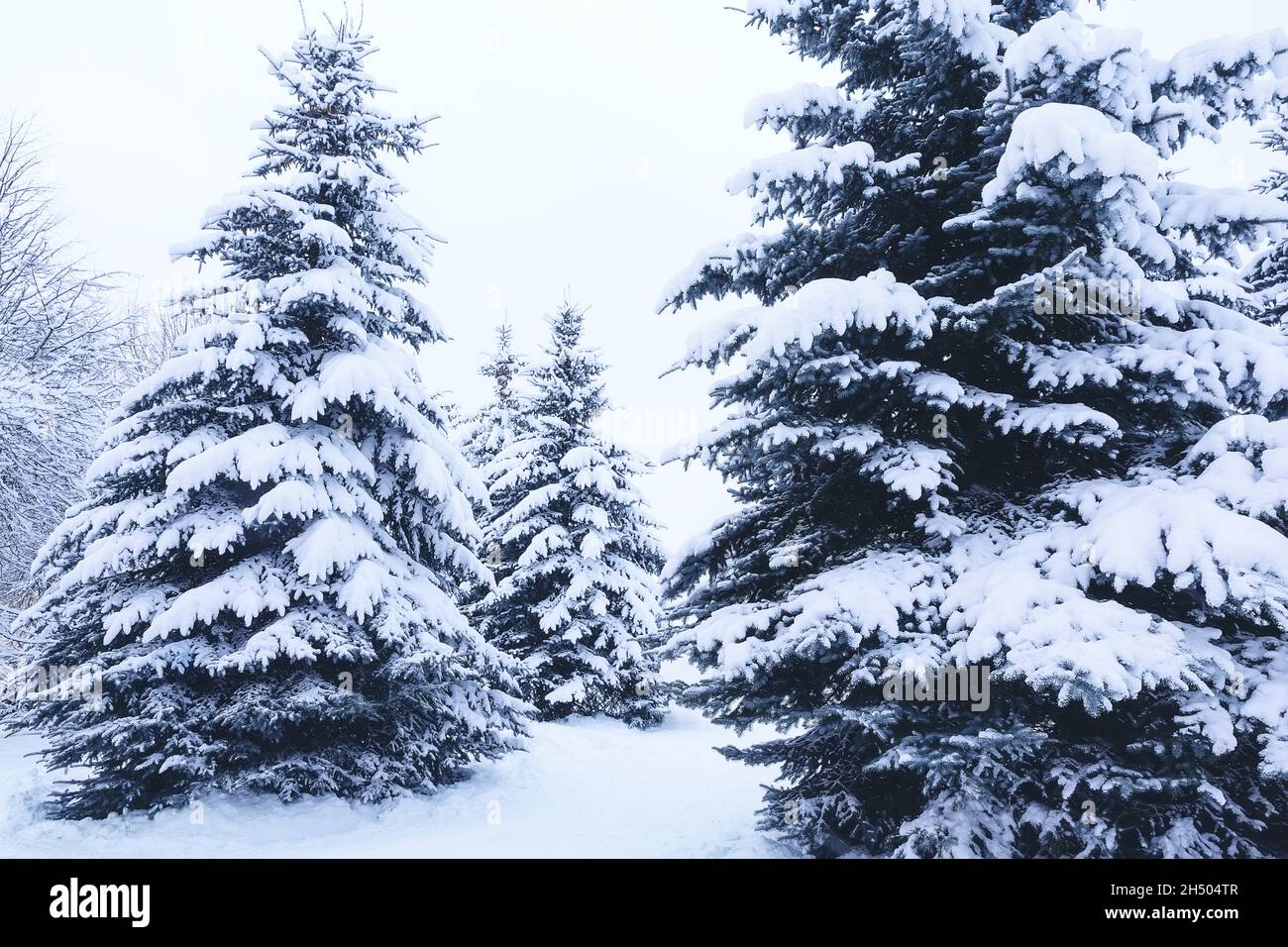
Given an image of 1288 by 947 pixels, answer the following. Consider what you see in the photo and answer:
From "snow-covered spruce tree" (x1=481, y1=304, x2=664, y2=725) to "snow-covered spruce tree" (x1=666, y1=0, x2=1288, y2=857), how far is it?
30.6 feet

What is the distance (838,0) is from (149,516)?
31.2 ft

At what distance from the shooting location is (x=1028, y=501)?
6055mm

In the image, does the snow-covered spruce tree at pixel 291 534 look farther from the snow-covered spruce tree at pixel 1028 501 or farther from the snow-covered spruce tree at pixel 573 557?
the snow-covered spruce tree at pixel 573 557

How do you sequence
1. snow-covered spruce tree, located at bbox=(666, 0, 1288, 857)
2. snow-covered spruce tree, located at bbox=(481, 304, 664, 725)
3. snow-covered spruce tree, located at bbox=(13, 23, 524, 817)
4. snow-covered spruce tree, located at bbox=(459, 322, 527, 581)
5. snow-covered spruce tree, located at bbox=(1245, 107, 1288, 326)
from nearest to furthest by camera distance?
snow-covered spruce tree, located at bbox=(666, 0, 1288, 857)
snow-covered spruce tree, located at bbox=(13, 23, 524, 817)
snow-covered spruce tree, located at bbox=(1245, 107, 1288, 326)
snow-covered spruce tree, located at bbox=(481, 304, 664, 725)
snow-covered spruce tree, located at bbox=(459, 322, 527, 581)

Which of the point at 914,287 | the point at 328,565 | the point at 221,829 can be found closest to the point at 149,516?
the point at 328,565

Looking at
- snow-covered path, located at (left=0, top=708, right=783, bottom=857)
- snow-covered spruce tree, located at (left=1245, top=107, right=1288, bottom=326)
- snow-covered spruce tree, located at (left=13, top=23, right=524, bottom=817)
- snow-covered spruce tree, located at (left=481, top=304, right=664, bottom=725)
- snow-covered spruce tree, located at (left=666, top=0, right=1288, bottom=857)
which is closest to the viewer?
snow-covered spruce tree, located at (left=666, top=0, right=1288, bottom=857)

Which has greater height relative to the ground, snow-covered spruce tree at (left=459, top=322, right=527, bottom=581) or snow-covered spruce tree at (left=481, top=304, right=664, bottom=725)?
snow-covered spruce tree at (left=459, top=322, right=527, bottom=581)

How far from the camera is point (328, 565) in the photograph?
8.27 metres

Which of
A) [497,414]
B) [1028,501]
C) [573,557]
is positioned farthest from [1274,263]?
[497,414]

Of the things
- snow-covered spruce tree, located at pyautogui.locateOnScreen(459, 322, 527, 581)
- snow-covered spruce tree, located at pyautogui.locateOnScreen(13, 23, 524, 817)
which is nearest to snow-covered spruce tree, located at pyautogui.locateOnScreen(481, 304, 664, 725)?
snow-covered spruce tree, located at pyautogui.locateOnScreen(459, 322, 527, 581)

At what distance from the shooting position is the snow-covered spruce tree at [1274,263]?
35.1 ft

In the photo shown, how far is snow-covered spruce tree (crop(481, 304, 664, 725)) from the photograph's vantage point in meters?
16.0

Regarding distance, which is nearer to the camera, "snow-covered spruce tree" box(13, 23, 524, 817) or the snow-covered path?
the snow-covered path

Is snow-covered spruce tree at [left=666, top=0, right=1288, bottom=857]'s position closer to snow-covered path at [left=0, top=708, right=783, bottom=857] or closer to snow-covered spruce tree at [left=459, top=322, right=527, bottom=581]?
snow-covered path at [left=0, top=708, right=783, bottom=857]
